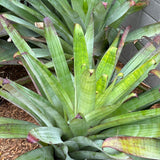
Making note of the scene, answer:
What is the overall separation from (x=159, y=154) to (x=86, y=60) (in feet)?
1.63

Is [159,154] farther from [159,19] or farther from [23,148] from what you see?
[159,19]

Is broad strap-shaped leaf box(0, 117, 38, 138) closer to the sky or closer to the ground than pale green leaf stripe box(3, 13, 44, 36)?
closer to the ground

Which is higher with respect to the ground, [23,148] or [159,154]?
[159,154]

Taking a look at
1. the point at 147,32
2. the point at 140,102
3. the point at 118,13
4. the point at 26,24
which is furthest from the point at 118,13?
the point at 140,102

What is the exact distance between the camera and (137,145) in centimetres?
92

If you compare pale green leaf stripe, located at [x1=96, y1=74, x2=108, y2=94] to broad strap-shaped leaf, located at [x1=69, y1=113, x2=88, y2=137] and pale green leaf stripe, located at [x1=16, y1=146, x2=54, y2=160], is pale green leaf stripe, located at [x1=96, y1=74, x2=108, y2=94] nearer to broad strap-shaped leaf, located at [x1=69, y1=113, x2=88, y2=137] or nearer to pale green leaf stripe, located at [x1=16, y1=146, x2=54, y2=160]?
broad strap-shaped leaf, located at [x1=69, y1=113, x2=88, y2=137]

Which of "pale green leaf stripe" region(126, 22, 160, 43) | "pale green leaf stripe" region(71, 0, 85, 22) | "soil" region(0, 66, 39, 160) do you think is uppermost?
"pale green leaf stripe" region(71, 0, 85, 22)

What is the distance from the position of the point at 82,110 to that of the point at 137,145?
10.3 inches

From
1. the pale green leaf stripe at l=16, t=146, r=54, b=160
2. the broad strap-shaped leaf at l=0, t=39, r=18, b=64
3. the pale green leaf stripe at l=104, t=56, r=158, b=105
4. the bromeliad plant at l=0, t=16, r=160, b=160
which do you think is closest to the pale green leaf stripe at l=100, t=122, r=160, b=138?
the bromeliad plant at l=0, t=16, r=160, b=160

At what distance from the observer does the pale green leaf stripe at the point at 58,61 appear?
1.11 m

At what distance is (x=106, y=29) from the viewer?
161 cm

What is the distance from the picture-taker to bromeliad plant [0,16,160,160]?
0.96 meters

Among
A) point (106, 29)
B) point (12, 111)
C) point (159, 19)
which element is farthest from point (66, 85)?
A: point (159, 19)

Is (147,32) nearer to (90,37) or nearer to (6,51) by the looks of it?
(90,37)
